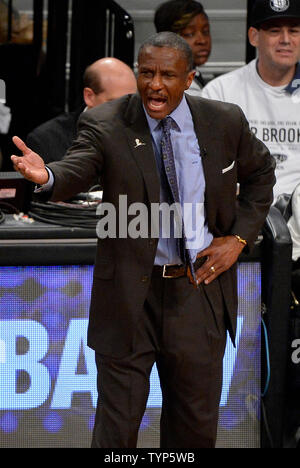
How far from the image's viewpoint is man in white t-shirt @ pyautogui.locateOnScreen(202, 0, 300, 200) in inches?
195

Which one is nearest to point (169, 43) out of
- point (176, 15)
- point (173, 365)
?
point (173, 365)

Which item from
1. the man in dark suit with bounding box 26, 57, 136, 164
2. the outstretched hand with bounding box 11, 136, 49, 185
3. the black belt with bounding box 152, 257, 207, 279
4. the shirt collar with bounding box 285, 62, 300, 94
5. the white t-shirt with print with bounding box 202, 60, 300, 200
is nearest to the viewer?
the outstretched hand with bounding box 11, 136, 49, 185

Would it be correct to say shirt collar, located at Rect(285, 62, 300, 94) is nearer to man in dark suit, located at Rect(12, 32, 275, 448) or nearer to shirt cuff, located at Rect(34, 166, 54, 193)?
man in dark suit, located at Rect(12, 32, 275, 448)

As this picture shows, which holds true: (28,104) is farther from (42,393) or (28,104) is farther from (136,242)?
(136,242)

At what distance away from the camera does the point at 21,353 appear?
13.7 ft

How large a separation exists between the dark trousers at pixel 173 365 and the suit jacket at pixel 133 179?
0.07m

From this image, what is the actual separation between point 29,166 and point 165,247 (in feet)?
1.98

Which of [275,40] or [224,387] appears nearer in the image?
[224,387]

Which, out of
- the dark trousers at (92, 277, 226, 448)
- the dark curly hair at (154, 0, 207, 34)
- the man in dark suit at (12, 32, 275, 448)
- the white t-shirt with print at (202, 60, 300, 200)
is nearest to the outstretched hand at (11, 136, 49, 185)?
the man in dark suit at (12, 32, 275, 448)

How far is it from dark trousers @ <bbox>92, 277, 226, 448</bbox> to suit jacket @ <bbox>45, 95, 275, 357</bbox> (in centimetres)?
7

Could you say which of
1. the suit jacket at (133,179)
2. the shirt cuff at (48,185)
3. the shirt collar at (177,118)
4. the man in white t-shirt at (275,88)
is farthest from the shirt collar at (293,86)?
the shirt cuff at (48,185)

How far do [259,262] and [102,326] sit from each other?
3.75 ft

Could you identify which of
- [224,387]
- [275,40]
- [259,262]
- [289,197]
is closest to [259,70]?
[275,40]

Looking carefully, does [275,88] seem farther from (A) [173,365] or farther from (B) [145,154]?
(A) [173,365]
